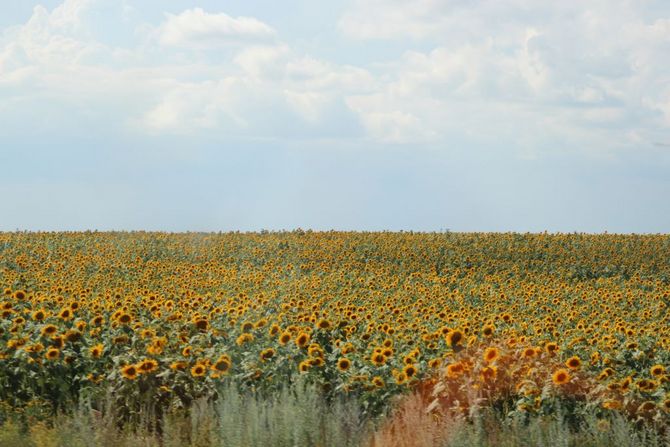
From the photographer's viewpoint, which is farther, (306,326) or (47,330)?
(306,326)

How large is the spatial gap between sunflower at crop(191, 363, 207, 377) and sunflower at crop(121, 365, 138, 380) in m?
0.49

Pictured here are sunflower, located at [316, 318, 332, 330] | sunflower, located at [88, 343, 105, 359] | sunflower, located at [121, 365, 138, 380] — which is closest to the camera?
sunflower, located at [121, 365, 138, 380]

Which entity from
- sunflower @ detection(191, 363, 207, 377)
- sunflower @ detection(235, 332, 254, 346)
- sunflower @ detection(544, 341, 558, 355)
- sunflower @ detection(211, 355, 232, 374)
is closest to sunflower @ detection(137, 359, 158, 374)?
sunflower @ detection(191, 363, 207, 377)

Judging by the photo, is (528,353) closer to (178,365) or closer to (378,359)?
(378,359)

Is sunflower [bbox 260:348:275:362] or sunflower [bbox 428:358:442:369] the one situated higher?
sunflower [bbox 260:348:275:362]

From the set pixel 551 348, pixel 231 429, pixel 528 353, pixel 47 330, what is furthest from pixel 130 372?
pixel 551 348

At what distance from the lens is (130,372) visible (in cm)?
701

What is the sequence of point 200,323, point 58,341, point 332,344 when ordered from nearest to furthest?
point 58,341, point 200,323, point 332,344

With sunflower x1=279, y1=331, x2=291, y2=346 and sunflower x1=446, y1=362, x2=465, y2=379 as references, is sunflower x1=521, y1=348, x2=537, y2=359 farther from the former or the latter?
sunflower x1=279, y1=331, x2=291, y2=346

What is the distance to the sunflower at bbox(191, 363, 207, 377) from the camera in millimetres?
7086

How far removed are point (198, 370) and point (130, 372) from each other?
58 cm

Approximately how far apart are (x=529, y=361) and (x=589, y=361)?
1443mm

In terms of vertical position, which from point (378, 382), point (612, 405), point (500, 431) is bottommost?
point (500, 431)

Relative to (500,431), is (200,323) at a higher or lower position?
higher
